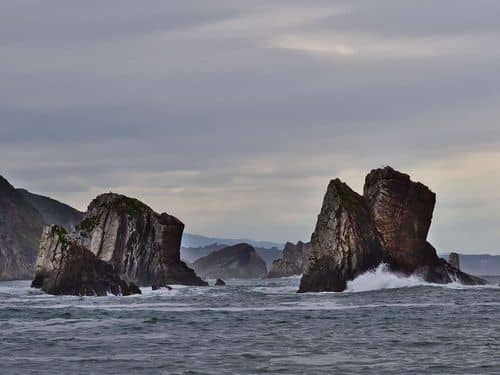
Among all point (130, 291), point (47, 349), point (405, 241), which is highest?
point (405, 241)

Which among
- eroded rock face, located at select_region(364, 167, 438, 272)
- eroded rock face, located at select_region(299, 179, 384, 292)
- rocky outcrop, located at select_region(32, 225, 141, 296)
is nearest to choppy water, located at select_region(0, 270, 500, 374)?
rocky outcrop, located at select_region(32, 225, 141, 296)

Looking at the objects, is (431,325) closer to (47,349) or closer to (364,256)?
(47,349)

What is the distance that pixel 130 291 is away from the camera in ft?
374

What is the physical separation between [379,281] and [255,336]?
61.6 metres

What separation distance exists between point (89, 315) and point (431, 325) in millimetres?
24337

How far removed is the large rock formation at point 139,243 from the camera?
155125 millimetres

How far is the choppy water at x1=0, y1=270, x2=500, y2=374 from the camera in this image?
42.0 metres

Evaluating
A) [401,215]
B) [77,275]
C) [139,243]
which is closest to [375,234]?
[401,215]

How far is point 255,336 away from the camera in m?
55.1

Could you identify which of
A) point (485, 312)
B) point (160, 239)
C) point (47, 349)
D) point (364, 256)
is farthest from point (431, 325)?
point (160, 239)

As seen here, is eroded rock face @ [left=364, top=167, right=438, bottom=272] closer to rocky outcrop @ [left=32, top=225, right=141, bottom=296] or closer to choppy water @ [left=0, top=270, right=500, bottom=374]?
rocky outcrop @ [left=32, top=225, right=141, bottom=296]

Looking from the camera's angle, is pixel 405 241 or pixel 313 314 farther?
pixel 405 241

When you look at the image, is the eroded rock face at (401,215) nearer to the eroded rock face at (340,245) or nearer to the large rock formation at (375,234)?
the large rock formation at (375,234)

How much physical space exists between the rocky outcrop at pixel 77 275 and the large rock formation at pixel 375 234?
2019cm
